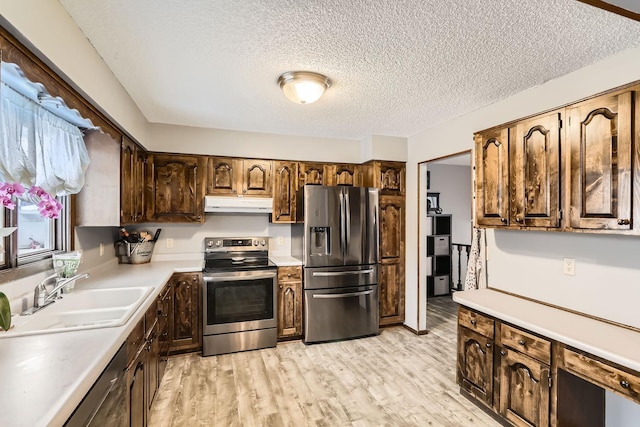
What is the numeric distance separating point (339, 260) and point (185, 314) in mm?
1760

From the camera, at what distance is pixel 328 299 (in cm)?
364

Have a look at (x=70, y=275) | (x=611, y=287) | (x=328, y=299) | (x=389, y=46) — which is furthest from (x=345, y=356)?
(x=389, y=46)

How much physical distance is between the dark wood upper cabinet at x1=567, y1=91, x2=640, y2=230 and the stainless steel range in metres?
2.73

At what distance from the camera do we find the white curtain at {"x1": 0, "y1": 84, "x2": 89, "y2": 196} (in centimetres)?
154

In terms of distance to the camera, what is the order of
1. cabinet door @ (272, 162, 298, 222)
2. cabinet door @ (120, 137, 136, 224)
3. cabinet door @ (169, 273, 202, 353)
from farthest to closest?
cabinet door @ (272, 162, 298, 222) → cabinet door @ (169, 273, 202, 353) → cabinet door @ (120, 137, 136, 224)

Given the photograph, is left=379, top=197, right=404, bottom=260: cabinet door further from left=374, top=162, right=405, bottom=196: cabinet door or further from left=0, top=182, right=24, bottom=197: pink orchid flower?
left=0, top=182, right=24, bottom=197: pink orchid flower

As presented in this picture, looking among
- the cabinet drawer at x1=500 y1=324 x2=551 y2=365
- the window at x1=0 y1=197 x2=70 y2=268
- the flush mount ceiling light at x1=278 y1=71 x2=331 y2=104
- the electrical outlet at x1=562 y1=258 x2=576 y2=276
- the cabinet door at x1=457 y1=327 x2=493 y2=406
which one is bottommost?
the cabinet door at x1=457 y1=327 x2=493 y2=406

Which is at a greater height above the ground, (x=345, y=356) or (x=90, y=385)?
(x=90, y=385)

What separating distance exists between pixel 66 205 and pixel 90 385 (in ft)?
6.51


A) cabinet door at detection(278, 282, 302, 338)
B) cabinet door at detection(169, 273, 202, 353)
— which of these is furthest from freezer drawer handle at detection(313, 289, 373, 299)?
cabinet door at detection(169, 273, 202, 353)

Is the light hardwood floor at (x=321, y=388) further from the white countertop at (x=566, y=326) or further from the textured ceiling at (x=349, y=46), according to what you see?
the textured ceiling at (x=349, y=46)

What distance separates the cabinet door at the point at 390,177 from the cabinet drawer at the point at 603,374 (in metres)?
2.56

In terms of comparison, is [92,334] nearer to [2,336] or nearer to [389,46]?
[2,336]

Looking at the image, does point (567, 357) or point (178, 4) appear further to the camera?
point (567, 357)
